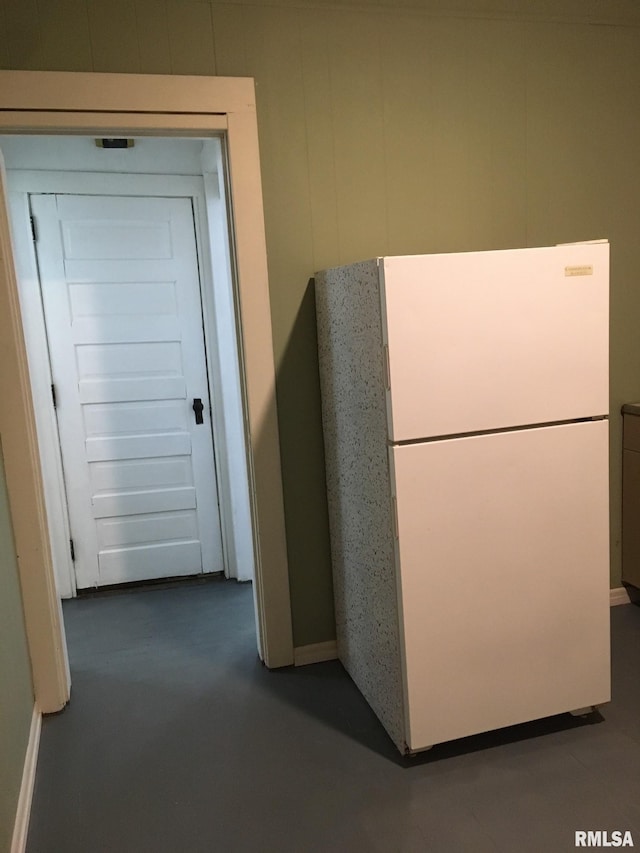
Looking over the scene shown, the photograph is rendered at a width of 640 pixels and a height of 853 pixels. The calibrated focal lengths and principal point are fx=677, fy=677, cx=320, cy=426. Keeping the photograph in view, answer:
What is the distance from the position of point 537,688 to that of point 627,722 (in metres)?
0.35

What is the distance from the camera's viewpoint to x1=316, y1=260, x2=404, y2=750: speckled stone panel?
1.95 meters

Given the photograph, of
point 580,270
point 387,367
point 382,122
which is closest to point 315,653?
point 387,367

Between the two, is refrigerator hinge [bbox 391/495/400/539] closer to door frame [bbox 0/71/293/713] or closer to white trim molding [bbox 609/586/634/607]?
door frame [bbox 0/71/293/713]

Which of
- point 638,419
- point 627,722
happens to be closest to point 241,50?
point 638,419

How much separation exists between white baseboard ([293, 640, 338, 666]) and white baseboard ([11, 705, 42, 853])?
93 centimetres

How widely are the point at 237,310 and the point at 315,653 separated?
1348 mm

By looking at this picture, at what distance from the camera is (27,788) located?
6.39ft

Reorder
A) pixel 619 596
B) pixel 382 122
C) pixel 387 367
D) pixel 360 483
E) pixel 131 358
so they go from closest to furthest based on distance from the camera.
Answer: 1. pixel 387 367
2. pixel 360 483
3. pixel 382 122
4. pixel 619 596
5. pixel 131 358

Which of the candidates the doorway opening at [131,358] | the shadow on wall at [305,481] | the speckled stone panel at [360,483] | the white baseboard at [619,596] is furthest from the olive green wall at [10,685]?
the white baseboard at [619,596]

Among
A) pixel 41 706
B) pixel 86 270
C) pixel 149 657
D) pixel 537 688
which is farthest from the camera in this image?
pixel 86 270

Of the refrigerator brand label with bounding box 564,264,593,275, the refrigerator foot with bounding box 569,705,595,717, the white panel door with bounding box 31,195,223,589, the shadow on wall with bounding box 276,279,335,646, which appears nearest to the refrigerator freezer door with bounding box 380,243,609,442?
the refrigerator brand label with bounding box 564,264,593,275

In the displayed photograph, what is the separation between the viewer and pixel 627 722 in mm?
2154

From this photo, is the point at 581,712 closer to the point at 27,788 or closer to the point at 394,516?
the point at 394,516

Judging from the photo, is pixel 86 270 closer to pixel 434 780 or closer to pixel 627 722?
pixel 434 780
